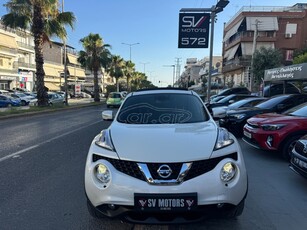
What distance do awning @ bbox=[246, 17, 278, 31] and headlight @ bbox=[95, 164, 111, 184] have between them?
49.9m

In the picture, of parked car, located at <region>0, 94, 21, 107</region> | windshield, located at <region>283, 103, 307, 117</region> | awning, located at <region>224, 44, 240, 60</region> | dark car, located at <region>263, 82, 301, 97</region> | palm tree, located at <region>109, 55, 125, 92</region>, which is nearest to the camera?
windshield, located at <region>283, 103, 307, 117</region>

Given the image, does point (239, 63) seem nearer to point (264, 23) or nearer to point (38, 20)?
point (264, 23)

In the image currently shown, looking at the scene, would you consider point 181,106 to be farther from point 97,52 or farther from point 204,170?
point 97,52

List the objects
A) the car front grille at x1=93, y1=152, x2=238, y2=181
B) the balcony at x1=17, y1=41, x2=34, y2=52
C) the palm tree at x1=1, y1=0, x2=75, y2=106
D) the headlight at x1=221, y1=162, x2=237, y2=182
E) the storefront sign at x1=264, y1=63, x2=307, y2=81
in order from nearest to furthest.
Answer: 1. the car front grille at x1=93, y1=152, x2=238, y2=181
2. the headlight at x1=221, y1=162, x2=237, y2=182
3. the storefront sign at x1=264, y1=63, x2=307, y2=81
4. the palm tree at x1=1, y1=0, x2=75, y2=106
5. the balcony at x1=17, y1=41, x2=34, y2=52

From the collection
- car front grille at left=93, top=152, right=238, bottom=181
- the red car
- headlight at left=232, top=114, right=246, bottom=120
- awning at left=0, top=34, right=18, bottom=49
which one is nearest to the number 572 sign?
headlight at left=232, top=114, right=246, bottom=120

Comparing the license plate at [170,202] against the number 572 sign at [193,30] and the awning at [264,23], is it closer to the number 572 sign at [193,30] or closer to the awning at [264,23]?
the number 572 sign at [193,30]

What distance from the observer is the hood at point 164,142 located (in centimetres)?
304

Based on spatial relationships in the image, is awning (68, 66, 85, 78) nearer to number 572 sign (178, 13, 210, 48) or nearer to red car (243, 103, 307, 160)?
number 572 sign (178, 13, 210, 48)

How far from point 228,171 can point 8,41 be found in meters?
55.6

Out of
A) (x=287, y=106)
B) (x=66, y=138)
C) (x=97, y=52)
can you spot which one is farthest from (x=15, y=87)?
(x=287, y=106)

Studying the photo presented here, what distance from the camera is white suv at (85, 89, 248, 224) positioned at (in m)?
2.89

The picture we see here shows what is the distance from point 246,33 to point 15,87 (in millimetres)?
41540

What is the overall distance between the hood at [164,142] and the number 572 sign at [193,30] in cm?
1503

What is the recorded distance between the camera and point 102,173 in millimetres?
3148
